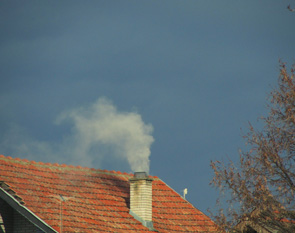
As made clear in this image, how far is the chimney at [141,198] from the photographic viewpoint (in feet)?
91.1

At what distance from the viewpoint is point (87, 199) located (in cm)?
2678

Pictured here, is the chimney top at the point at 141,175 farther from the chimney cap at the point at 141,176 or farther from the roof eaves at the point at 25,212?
the roof eaves at the point at 25,212

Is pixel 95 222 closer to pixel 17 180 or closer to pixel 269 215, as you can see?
pixel 17 180

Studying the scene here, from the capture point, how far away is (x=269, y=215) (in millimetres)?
22266

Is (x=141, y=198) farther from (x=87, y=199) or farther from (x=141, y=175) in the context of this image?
(x=87, y=199)

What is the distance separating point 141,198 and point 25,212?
21.7 feet

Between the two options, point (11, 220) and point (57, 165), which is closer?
point (11, 220)

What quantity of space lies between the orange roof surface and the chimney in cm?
37

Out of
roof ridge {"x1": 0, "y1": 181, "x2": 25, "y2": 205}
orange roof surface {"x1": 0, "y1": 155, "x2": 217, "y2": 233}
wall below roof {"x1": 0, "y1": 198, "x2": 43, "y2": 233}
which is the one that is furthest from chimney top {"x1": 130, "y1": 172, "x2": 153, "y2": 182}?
roof ridge {"x1": 0, "y1": 181, "x2": 25, "y2": 205}

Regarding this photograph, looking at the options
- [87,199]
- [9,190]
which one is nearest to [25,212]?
[9,190]

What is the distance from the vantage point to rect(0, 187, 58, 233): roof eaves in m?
22.4

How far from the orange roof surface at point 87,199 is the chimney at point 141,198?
368 mm

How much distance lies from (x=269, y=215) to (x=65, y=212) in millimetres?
7569

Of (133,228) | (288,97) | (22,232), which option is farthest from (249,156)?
(22,232)
